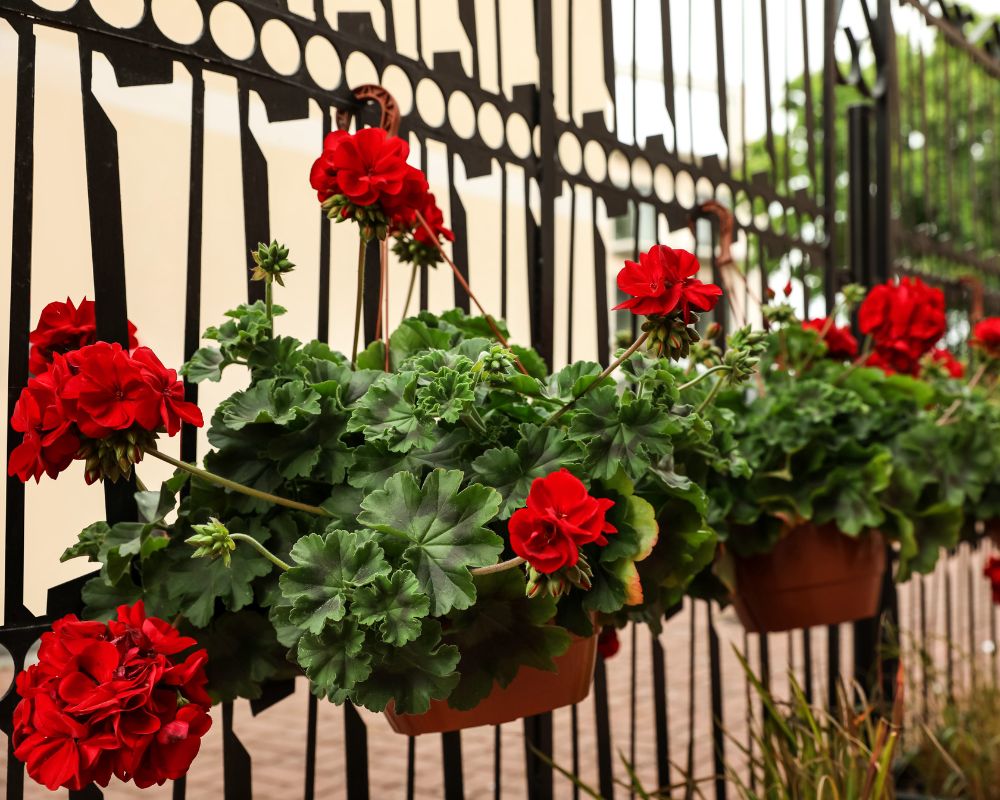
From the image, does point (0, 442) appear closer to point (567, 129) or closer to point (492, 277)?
point (567, 129)

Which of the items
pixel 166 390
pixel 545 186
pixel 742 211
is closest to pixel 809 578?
pixel 545 186

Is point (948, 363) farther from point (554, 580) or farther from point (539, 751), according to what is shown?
point (554, 580)

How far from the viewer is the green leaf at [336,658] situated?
1.19 metres

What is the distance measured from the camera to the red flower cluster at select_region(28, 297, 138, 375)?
1383 mm

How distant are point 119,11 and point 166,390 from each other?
753mm

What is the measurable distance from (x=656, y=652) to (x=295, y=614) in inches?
59.1

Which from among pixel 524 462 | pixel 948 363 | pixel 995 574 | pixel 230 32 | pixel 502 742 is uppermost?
pixel 230 32

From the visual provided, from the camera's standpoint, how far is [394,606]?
46.9 inches

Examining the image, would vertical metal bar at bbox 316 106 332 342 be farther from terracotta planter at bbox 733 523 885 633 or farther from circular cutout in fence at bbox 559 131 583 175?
terracotta planter at bbox 733 523 885 633

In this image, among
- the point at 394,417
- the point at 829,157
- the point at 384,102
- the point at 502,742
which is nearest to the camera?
the point at 394,417

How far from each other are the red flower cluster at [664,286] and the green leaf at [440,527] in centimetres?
28

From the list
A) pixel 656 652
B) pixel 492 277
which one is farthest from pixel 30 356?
pixel 492 277

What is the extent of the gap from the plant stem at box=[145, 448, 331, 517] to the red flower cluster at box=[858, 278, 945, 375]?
1487 millimetres

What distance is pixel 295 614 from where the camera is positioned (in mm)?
1201
